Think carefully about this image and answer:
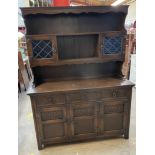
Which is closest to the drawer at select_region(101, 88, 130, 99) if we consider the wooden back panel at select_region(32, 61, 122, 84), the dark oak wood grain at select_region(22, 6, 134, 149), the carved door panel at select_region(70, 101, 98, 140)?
the dark oak wood grain at select_region(22, 6, 134, 149)

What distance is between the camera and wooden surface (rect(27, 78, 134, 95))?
6.42 ft

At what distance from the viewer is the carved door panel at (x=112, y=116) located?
6.81ft

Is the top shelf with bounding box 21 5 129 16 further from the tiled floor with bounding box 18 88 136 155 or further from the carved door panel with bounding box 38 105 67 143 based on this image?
the tiled floor with bounding box 18 88 136 155

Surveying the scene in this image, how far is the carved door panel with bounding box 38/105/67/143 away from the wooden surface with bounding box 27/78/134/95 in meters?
0.23

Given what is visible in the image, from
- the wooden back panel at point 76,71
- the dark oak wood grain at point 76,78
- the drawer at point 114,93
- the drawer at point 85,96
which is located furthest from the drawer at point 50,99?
the drawer at point 114,93

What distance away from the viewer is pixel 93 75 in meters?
2.38

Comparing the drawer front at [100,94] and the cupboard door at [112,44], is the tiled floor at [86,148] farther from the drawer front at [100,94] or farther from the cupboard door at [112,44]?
the cupboard door at [112,44]

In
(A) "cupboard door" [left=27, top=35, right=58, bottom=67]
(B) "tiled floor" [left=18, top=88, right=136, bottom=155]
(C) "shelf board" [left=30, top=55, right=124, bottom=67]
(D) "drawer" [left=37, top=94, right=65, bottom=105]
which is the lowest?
(B) "tiled floor" [left=18, top=88, right=136, bottom=155]

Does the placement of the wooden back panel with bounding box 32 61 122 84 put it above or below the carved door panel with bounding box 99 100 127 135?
above

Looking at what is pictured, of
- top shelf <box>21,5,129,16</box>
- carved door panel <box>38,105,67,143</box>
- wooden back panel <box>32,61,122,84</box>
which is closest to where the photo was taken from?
top shelf <box>21,5,129,16</box>

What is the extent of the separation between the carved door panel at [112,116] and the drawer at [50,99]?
514 mm
